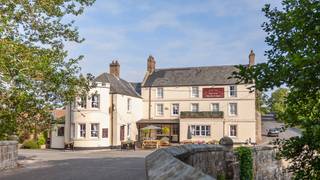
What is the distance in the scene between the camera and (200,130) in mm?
46781

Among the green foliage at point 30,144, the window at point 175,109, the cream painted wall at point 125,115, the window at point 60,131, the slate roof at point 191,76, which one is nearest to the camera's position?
the green foliage at point 30,144

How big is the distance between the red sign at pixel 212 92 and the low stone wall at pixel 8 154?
31821 mm

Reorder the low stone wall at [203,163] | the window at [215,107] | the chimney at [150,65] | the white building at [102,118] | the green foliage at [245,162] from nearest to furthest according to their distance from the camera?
1. the low stone wall at [203,163]
2. the green foliage at [245,162]
3. the white building at [102,118]
4. the window at [215,107]
5. the chimney at [150,65]

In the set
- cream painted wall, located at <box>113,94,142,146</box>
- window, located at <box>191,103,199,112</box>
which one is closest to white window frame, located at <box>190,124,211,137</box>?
window, located at <box>191,103,199,112</box>

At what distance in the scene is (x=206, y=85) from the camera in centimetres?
4809

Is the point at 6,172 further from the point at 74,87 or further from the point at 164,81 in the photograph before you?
the point at 164,81

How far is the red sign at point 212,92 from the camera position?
4750 cm

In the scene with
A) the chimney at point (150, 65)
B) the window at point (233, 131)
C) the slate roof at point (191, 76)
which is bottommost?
the window at point (233, 131)

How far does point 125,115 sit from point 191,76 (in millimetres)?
10867

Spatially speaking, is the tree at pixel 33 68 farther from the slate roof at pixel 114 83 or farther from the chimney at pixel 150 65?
the chimney at pixel 150 65

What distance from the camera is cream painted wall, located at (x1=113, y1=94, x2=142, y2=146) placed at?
139 feet

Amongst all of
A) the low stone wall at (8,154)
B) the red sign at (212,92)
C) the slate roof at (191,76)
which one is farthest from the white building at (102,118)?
the low stone wall at (8,154)

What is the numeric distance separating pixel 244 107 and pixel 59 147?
71.7 feet

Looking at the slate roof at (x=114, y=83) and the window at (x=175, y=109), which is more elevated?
the slate roof at (x=114, y=83)
